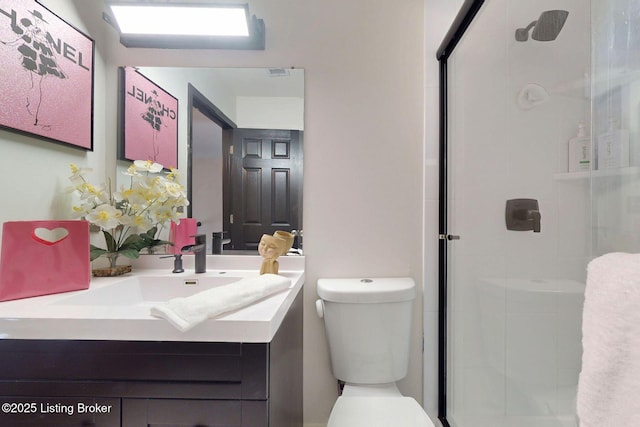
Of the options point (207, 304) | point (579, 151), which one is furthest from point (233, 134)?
point (579, 151)

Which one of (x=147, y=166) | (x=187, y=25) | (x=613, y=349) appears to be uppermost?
(x=187, y=25)

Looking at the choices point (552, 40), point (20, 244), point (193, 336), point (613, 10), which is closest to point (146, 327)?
point (193, 336)

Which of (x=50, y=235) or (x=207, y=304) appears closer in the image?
(x=207, y=304)

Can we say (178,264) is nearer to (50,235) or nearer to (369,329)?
(50,235)

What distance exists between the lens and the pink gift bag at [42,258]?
2.58ft

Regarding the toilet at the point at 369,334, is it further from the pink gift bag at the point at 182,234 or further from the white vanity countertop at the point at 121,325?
the pink gift bag at the point at 182,234

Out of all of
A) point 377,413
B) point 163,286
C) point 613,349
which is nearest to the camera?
point 613,349

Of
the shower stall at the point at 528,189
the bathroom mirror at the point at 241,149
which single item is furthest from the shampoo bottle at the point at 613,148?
the bathroom mirror at the point at 241,149

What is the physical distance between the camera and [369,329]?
1.14 meters

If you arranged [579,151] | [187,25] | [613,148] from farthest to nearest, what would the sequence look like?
1. [187,25]
2. [579,151]
3. [613,148]

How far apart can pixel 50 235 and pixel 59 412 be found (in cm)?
52

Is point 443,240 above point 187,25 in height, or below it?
below

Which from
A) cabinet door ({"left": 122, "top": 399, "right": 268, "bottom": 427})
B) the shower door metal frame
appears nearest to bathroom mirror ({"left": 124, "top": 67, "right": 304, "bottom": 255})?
the shower door metal frame

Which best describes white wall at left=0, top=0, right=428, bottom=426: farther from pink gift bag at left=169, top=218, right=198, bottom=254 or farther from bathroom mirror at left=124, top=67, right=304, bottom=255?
pink gift bag at left=169, top=218, right=198, bottom=254
